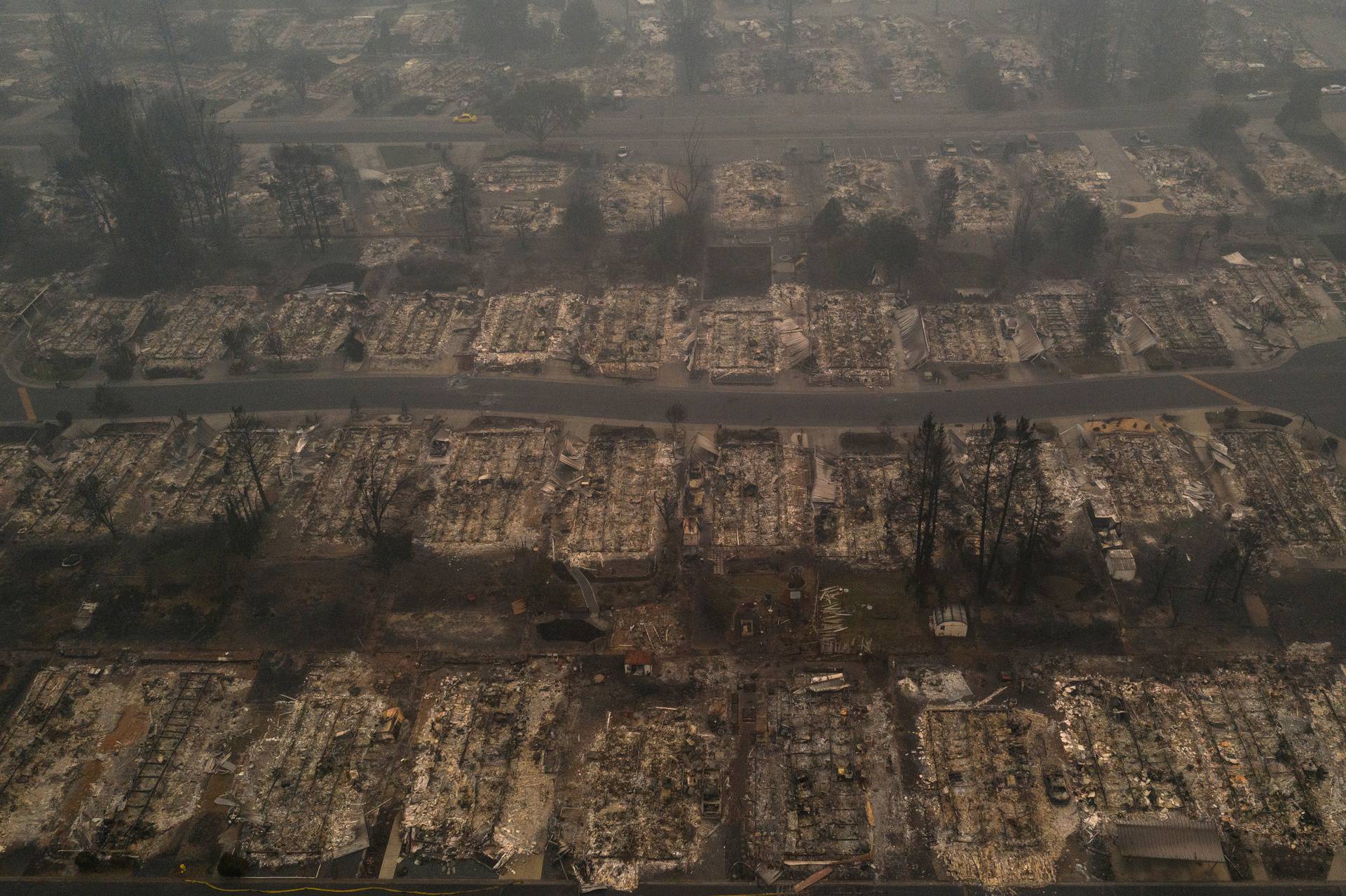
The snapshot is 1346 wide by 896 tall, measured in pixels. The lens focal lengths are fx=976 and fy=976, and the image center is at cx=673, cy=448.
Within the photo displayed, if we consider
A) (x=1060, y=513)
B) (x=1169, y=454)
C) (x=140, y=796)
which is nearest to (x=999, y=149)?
(x=1169, y=454)

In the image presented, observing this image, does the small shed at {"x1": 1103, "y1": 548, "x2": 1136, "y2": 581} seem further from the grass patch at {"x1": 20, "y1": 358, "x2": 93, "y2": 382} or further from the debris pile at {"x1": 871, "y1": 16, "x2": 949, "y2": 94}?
the grass patch at {"x1": 20, "y1": 358, "x2": 93, "y2": 382}

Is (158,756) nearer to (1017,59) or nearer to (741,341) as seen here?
(741,341)

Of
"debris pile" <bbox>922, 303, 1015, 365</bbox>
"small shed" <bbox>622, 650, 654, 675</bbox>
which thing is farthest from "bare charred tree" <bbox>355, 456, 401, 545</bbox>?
"debris pile" <bbox>922, 303, 1015, 365</bbox>

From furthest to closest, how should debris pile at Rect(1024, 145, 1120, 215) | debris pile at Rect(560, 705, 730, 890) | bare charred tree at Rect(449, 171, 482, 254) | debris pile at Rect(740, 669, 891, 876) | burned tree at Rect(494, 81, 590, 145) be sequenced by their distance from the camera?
burned tree at Rect(494, 81, 590, 145), debris pile at Rect(1024, 145, 1120, 215), bare charred tree at Rect(449, 171, 482, 254), debris pile at Rect(560, 705, 730, 890), debris pile at Rect(740, 669, 891, 876)

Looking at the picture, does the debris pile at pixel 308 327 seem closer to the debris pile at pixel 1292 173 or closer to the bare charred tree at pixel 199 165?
the bare charred tree at pixel 199 165

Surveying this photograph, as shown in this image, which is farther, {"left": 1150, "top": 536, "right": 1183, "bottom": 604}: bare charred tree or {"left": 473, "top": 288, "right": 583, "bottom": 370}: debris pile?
{"left": 473, "top": 288, "right": 583, "bottom": 370}: debris pile

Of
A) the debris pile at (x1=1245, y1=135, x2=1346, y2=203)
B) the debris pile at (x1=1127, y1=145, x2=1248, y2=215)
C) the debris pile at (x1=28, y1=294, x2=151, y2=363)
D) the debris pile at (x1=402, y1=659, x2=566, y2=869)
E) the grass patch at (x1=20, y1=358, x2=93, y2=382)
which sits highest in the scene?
the debris pile at (x1=1245, y1=135, x2=1346, y2=203)

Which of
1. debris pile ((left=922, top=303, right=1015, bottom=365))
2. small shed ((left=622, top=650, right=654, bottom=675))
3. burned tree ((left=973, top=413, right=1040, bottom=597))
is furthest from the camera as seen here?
debris pile ((left=922, top=303, right=1015, bottom=365))
